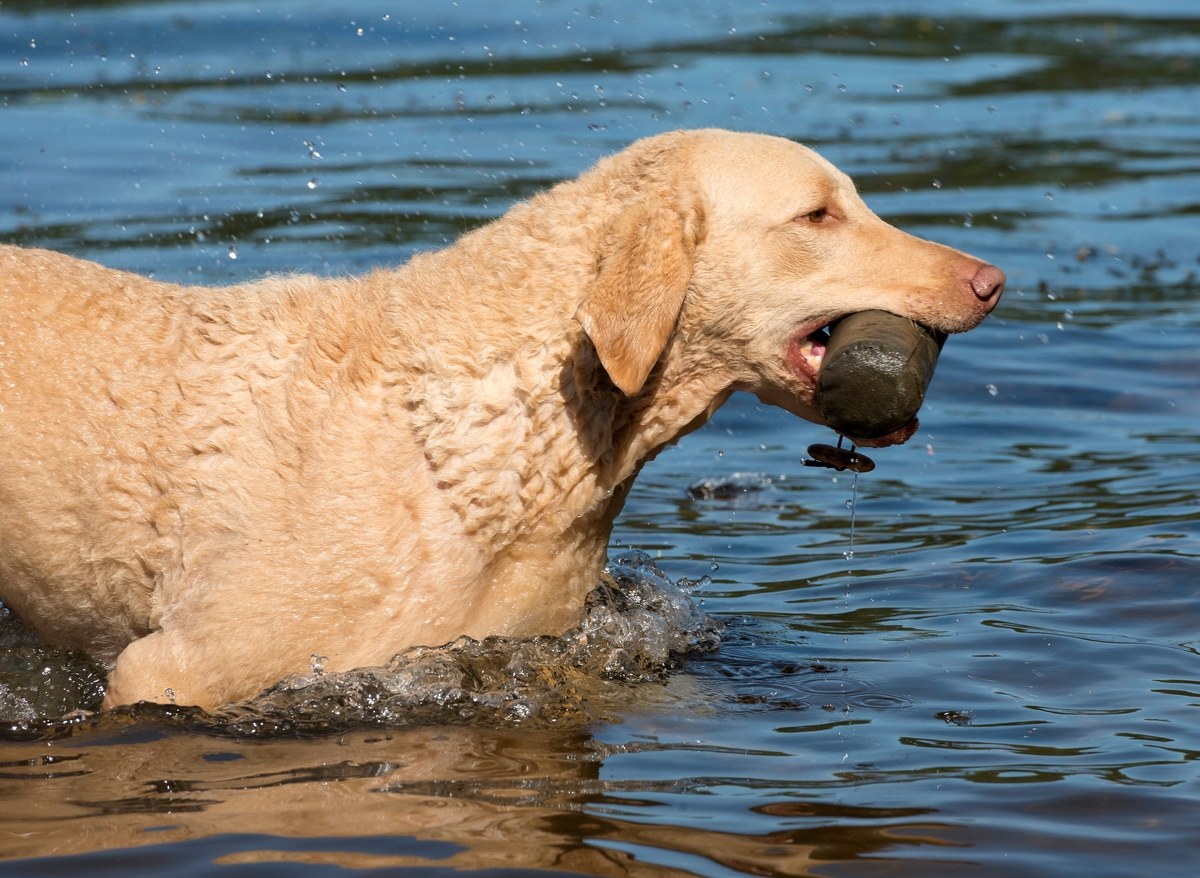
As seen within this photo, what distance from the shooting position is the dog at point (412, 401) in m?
4.91

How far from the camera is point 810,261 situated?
5223 millimetres

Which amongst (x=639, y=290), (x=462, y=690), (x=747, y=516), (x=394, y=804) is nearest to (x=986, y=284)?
(x=639, y=290)

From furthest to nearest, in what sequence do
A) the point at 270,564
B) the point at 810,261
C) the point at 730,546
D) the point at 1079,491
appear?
the point at 1079,491 < the point at 730,546 < the point at 810,261 < the point at 270,564

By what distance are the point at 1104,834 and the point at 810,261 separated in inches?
83.2

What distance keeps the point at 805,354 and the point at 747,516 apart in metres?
3.23

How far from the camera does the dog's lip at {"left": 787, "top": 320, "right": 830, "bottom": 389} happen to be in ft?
17.3

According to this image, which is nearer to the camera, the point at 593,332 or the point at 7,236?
the point at 593,332

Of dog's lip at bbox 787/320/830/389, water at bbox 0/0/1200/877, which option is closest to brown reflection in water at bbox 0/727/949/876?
water at bbox 0/0/1200/877

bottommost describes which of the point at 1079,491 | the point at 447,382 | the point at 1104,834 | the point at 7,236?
the point at 1104,834

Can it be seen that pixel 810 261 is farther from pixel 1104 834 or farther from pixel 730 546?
pixel 730 546

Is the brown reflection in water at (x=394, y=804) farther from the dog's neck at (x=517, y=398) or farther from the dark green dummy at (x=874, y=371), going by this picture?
the dark green dummy at (x=874, y=371)

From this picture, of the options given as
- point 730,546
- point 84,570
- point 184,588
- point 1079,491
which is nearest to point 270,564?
point 184,588

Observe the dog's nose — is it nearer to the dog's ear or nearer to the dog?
the dog

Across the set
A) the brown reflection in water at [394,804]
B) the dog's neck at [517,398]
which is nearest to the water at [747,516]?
the brown reflection in water at [394,804]
